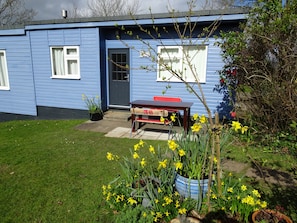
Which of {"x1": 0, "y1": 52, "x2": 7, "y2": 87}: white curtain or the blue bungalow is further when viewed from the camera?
{"x1": 0, "y1": 52, "x2": 7, "y2": 87}: white curtain

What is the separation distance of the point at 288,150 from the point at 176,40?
4.73m

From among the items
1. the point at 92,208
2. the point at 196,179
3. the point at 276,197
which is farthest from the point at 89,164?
the point at 276,197

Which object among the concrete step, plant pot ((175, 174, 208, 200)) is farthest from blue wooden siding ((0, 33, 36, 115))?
plant pot ((175, 174, 208, 200))

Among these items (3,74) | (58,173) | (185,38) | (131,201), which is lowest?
(58,173)

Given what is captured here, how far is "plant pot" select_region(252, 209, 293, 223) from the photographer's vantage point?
90.0 inches

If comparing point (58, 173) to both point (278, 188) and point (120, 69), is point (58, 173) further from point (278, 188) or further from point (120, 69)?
point (120, 69)

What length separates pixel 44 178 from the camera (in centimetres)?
395

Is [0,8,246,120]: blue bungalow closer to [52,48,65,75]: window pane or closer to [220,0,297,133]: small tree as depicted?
[52,48,65,75]: window pane

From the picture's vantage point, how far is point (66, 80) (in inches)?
350

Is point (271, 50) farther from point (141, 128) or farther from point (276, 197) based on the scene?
point (141, 128)

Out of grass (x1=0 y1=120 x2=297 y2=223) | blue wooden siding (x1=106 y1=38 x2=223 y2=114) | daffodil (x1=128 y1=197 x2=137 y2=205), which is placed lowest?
grass (x1=0 y1=120 x2=297 y2=223)

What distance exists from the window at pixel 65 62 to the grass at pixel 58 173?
296cm

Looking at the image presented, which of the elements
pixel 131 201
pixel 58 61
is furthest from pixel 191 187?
pixel 58 61

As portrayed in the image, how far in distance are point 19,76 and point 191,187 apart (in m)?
9.59
